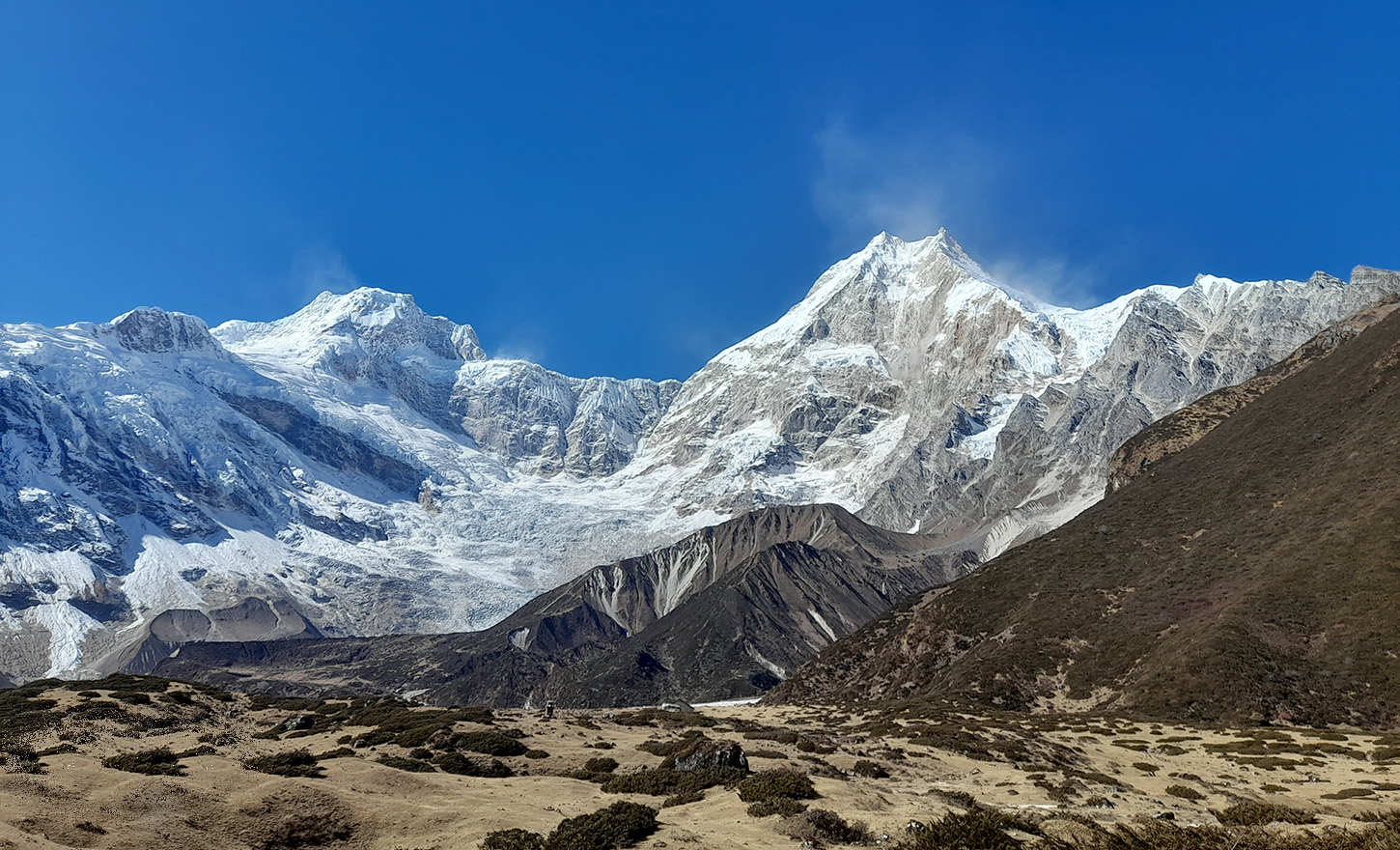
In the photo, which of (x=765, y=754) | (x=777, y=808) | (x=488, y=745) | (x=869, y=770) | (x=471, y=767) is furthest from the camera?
(x=765, y=754)

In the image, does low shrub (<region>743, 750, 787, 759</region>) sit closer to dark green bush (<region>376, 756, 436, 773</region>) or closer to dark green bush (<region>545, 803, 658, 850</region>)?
dark green bush (<region>376, 756, 436, 773</region>)

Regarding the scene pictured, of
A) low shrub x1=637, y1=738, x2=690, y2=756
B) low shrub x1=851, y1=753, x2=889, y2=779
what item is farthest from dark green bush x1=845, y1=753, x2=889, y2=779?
low shrub x1=637, y1=738, x2=690, y2=756

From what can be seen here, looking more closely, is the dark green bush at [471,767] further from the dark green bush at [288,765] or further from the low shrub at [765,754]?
the low shrub at [765,754]

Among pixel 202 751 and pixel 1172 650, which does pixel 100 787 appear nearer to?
pixel 202 751

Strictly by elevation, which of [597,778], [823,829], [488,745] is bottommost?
[597,778]

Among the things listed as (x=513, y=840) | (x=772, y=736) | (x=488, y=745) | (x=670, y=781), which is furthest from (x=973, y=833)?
(x=772, y=736)

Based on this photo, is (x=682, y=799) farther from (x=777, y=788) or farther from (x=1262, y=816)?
(x=1262, y=816)

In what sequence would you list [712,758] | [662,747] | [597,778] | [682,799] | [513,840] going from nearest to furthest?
1. [513,840]
2. [682,799]
3. [712,758]
4. [597,778]
5. [662,747]
